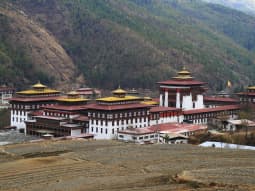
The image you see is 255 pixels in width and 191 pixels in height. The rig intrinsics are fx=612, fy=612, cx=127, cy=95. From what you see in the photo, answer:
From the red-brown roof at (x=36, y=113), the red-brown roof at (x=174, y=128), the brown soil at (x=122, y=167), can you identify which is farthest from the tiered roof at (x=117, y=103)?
the brown soil at (x=122, y=167)

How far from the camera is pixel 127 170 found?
46625 mm

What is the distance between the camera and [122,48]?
156875 mm

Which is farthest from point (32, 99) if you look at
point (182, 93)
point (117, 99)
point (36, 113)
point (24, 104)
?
point (182, 93)

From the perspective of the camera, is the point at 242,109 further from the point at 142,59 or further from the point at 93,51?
the point at 93,51

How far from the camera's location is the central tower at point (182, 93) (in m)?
87.6

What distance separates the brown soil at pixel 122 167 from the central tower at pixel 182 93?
26.4m

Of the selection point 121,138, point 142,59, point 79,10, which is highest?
point 79,10

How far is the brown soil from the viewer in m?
40.3

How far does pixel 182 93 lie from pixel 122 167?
40.9m

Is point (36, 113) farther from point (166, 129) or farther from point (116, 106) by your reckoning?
point (166, 129)

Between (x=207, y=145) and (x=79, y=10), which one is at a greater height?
(x=79, y=10)

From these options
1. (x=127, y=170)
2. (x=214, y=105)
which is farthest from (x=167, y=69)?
(x=127, y=170)

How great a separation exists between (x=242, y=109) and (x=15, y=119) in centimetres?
3284

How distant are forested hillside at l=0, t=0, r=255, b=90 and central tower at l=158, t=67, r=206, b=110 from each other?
4756cm
